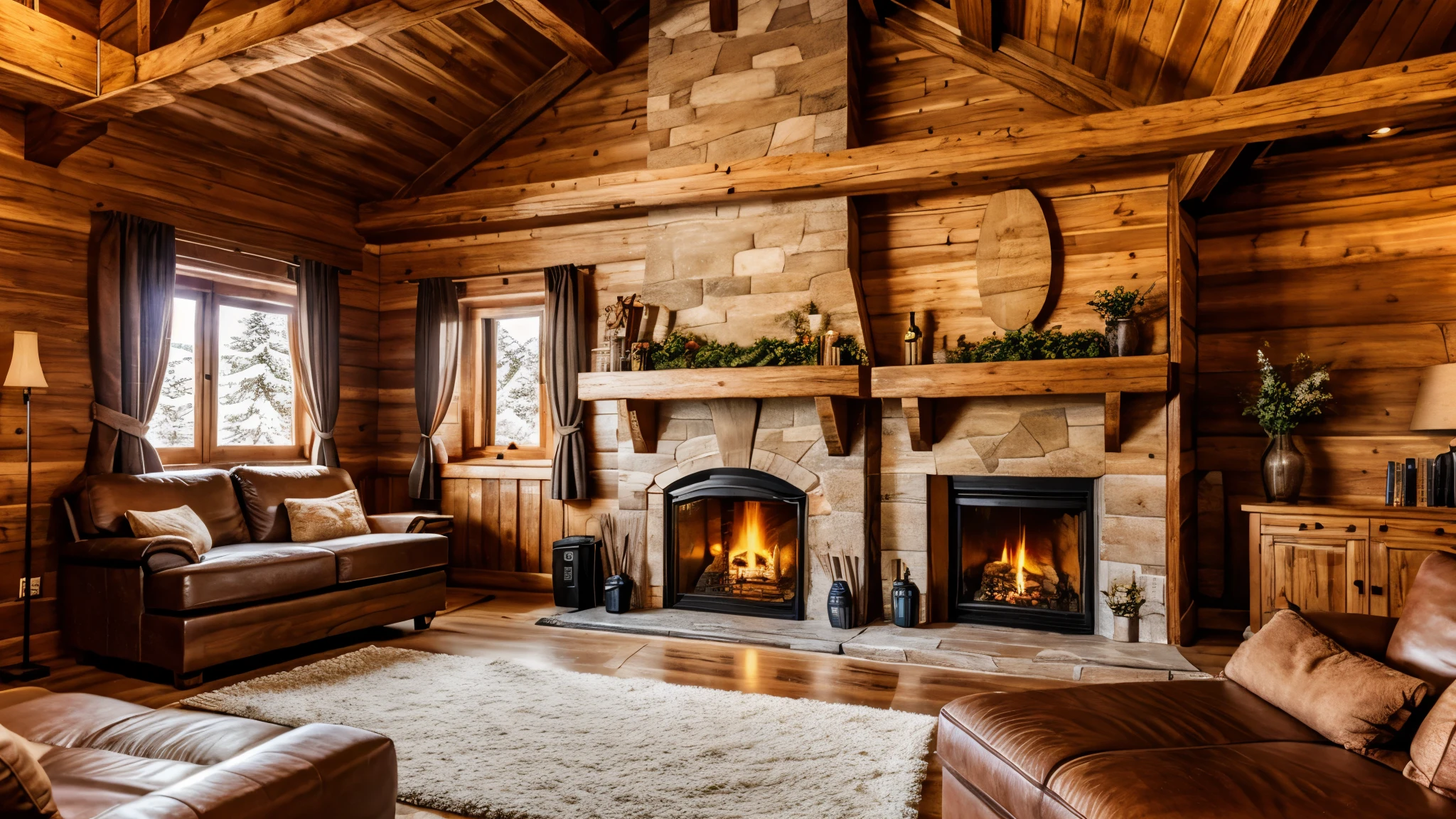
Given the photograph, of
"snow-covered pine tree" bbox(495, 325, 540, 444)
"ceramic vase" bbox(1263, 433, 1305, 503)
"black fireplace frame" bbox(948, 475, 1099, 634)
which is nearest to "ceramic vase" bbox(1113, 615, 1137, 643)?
"black fireplace frame" bbox(948, 475, 1099, 634)

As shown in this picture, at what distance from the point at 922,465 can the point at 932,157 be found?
1.75 meters

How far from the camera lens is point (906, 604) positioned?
4645 mm

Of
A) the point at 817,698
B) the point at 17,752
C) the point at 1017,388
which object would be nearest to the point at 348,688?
the point at 817,698

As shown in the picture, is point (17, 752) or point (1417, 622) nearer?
point (17, 752)

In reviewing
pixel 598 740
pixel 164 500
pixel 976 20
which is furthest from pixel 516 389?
pixel 976 20

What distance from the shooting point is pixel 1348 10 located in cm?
329

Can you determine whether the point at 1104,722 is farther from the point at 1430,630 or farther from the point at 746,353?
the point at 746,353

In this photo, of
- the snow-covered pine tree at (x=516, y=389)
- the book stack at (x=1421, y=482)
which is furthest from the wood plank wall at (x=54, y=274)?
the book stack at (x=1421, y=482)

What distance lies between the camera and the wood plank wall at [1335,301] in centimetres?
429

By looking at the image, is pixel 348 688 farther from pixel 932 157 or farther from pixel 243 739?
pixel 932 157

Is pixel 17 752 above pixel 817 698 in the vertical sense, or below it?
above

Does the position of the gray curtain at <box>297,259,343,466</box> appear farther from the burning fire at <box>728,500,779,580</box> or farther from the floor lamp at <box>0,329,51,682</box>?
the burning fire at <box>728,500,779,580</box>

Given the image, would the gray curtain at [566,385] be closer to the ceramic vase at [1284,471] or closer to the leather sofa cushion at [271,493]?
the leather sofa cushion at [271,493]

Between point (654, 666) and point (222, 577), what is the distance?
2083 mm
